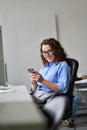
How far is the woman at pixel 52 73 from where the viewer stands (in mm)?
2238

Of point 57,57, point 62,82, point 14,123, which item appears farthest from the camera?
point 57,57

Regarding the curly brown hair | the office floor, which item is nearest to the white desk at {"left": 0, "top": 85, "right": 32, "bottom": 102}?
the curly brown hair

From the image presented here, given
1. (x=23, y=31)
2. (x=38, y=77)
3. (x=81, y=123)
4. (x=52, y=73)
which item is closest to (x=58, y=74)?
(x=52, y=73)

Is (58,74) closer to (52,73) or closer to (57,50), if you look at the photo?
(52,73)

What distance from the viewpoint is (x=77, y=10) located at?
458 centimetres

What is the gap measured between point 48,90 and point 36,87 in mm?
216

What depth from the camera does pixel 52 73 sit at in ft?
7.88

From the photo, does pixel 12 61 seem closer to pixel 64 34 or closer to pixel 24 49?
pixel 24 49

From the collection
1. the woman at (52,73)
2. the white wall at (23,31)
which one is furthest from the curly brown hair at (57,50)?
the white wall at (23,31)

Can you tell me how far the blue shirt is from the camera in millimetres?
2236

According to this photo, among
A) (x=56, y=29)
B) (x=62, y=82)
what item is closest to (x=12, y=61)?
(x=56, y=29)

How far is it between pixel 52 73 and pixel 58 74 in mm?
65

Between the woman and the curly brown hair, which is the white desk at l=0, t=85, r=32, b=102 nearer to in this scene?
A: the woman

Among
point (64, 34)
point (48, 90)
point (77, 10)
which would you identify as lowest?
point (48, 90)
